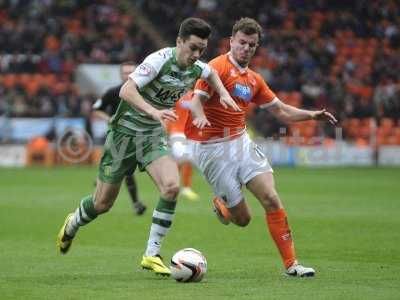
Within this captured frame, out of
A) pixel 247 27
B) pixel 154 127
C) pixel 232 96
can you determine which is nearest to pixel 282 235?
pixel 232 96

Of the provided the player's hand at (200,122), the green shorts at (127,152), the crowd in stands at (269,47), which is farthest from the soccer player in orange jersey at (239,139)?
the crowd in stands at (269,47)

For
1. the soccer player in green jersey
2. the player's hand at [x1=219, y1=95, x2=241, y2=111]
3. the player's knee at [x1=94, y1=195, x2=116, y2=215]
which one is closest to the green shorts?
the soccer player in green jersey

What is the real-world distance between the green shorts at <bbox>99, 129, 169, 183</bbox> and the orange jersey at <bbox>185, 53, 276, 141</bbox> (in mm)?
713

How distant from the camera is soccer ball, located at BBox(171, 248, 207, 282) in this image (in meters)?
8.60

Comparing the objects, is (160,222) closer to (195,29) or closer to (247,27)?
(195,29)

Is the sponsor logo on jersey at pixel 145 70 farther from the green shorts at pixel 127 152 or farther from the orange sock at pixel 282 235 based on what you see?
the orange sock at pixel 282 235

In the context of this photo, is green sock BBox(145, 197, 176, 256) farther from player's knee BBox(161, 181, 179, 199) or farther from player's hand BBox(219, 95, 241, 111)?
player's hand BBox(219, 95, 241, 111)

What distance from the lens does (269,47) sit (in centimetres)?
3603

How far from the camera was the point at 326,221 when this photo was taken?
14773 mm

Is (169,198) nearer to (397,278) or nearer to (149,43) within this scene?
(397,278)

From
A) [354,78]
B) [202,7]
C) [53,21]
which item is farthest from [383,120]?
[53,21]

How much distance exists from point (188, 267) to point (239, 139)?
176cm

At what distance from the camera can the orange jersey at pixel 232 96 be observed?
32.0 feet

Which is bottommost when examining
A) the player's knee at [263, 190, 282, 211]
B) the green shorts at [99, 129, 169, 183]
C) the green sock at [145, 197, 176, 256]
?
the green sock at [145, 197, 176, 256]
